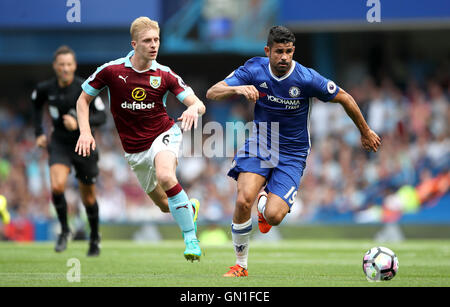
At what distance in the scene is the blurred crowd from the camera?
19656 mm

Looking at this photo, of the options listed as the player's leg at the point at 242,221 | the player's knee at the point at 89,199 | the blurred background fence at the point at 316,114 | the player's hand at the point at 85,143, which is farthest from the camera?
the blurred background fence at the point at 316,114

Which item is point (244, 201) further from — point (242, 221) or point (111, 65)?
point (111, 65)

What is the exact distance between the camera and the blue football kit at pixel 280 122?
28.7 feet

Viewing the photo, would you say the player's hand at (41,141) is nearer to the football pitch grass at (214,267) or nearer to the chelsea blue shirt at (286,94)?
the football pitch grass at (214,267)

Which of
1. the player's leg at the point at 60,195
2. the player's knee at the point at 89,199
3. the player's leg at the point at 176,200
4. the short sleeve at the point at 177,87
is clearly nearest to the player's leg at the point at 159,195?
the player's leg at the point at 176,200

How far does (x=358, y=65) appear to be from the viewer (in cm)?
2222

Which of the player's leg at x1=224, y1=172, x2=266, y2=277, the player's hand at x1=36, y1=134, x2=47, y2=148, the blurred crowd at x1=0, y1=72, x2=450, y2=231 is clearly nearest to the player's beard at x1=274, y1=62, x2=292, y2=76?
the player's leg at x1=224, y1=172, x2=266, y2=277

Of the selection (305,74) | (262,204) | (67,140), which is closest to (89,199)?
(67,140)

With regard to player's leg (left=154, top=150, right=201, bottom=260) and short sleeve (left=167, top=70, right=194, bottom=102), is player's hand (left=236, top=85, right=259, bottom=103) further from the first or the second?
player's leg (left=154, top=150, right=201, bottom=260)

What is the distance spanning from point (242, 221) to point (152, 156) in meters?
1.30

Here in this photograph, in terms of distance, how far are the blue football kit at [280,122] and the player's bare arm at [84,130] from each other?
156 centimetres

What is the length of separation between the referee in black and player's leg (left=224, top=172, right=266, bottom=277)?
11.4ft

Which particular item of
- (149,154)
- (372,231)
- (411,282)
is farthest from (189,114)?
(372,231)
